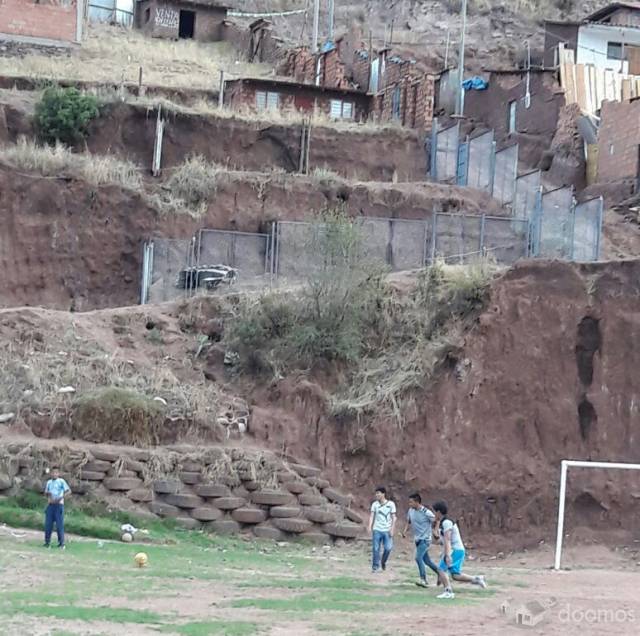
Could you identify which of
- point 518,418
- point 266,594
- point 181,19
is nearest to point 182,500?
point 518,418

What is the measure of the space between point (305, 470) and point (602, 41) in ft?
103

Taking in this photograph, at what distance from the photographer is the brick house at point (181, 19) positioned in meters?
56.6

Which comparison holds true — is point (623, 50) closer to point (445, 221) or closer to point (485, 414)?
point (445, 221)

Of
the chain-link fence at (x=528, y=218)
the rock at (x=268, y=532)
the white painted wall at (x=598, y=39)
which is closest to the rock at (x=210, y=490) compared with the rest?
the rock at (x=268, y=532)

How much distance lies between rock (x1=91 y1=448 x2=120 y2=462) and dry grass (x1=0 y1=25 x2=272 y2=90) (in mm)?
21103

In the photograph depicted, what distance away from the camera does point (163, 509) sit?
24281 millimetres

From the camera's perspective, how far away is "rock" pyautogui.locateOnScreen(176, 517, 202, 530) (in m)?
24.2

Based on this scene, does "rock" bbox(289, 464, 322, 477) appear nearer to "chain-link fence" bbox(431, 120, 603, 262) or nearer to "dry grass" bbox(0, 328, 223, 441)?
"dry grass" bbox(0, 328, 223, 441)

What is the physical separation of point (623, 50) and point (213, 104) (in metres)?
16.7

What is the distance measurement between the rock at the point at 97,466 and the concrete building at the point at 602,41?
31.3m

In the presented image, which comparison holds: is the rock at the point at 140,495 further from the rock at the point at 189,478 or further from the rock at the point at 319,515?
the rock at the point at 319,515

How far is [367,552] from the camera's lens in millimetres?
24188

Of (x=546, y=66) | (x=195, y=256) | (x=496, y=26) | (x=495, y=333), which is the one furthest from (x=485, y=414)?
(x=496, y=26)

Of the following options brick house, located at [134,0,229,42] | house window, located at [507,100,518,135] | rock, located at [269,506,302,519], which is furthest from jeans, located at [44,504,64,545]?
brick house, located at [134,0,229,42]
